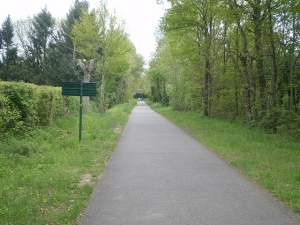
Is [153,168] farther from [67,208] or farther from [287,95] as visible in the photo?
[287,95]

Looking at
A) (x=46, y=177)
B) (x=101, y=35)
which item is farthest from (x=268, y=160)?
(x=101, y=35)

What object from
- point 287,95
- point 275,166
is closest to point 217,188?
point 275,166

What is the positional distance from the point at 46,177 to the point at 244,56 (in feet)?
45.0

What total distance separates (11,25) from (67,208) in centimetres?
5161

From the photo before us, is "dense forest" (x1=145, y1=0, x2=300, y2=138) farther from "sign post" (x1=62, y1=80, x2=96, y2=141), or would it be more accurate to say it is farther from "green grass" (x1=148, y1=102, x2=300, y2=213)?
"sign post" (x1=62, y1=80, x2=96, y2=141)

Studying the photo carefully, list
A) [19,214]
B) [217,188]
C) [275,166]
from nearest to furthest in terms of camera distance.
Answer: [19,214] → [217,188] → [275,166]

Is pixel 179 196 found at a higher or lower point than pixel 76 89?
lower

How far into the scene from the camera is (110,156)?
32.5 feet

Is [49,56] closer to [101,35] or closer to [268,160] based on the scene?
[101,35]

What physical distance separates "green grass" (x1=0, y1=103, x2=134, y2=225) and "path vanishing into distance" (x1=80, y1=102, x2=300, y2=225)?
1.14ft

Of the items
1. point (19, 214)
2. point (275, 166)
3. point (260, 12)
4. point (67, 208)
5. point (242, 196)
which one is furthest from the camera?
point (260, 12)

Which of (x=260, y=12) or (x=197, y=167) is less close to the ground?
(x=260, y=12)

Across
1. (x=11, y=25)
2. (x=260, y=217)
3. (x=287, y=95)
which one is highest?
(x=11, y=25)

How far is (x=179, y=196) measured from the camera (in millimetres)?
5805
